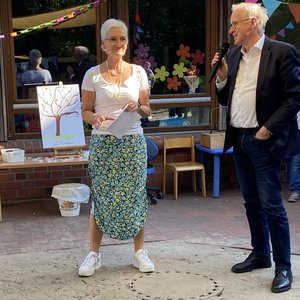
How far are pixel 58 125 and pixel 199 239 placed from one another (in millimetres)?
2096

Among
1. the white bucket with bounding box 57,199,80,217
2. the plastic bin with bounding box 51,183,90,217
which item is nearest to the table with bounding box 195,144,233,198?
the plastic bin with bounding box 51,183,90,217

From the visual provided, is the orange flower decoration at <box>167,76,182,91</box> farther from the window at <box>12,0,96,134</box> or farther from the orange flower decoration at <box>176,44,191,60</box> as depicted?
the window at <box>12,0,96,134</box>

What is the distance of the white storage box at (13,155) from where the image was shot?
5.86 meters

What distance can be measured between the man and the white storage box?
2.73 metres

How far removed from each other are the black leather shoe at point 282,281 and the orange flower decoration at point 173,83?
379 cm

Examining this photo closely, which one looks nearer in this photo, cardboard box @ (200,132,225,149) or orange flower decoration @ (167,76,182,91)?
cardboard box @ (200,132,225,149)

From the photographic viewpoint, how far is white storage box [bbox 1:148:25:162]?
5859 millimetres


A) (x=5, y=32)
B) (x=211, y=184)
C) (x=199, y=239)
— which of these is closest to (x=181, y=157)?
(x=211, y=184)

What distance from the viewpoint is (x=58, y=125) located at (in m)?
6.04

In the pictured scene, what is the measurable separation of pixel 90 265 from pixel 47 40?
11.4 feet

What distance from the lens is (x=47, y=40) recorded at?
6.66 meters

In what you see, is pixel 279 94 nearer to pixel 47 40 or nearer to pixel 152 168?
pixel 152 168

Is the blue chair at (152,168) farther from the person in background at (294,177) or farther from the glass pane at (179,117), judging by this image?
the person in background at (294,177)

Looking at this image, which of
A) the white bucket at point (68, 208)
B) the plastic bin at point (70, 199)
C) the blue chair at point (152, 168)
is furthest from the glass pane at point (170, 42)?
the white bucket at point (68, 208)
